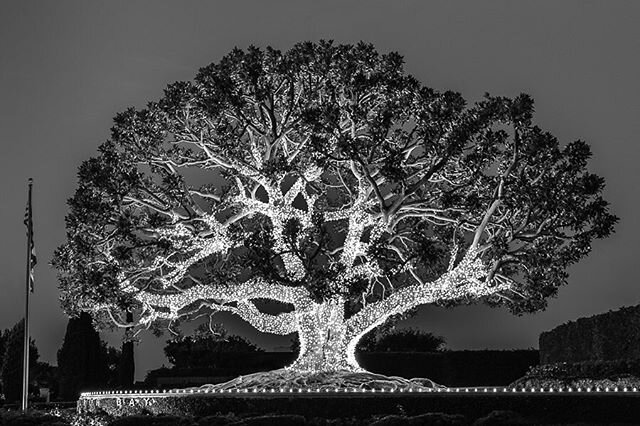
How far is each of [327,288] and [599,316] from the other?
12040mm

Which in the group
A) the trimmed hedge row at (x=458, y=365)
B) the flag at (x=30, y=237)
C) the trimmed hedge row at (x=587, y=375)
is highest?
the flag at (x=30, y=237)

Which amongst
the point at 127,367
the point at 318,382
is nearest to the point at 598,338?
the point at 318,382

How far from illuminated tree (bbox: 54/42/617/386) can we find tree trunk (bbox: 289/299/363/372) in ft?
0.14

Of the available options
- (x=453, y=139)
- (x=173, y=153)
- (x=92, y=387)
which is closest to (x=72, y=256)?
(x=173, y=153)

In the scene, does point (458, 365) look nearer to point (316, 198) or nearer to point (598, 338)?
point (598, 338)

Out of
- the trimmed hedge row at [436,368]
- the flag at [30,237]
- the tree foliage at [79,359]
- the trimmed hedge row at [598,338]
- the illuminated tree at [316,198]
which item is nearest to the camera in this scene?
the illuminated tree at [316,198]

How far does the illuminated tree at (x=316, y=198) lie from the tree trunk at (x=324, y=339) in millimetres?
41

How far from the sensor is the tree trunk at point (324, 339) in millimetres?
27141

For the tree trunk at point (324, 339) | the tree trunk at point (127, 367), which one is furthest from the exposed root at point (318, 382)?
the tree trunk at point (127, 367)

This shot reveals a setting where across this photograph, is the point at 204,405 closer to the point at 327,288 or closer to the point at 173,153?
the point at 327,288

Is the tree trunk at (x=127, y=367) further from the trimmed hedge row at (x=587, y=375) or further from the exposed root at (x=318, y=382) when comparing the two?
the trimmed hedge row at (x=587, y=375)

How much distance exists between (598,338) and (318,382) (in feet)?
37.5

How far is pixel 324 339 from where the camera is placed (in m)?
27.3

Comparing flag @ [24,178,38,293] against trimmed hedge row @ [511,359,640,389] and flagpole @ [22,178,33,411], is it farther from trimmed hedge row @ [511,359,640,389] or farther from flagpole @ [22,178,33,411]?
trimmed hedge row @ [511,359,640,389]
